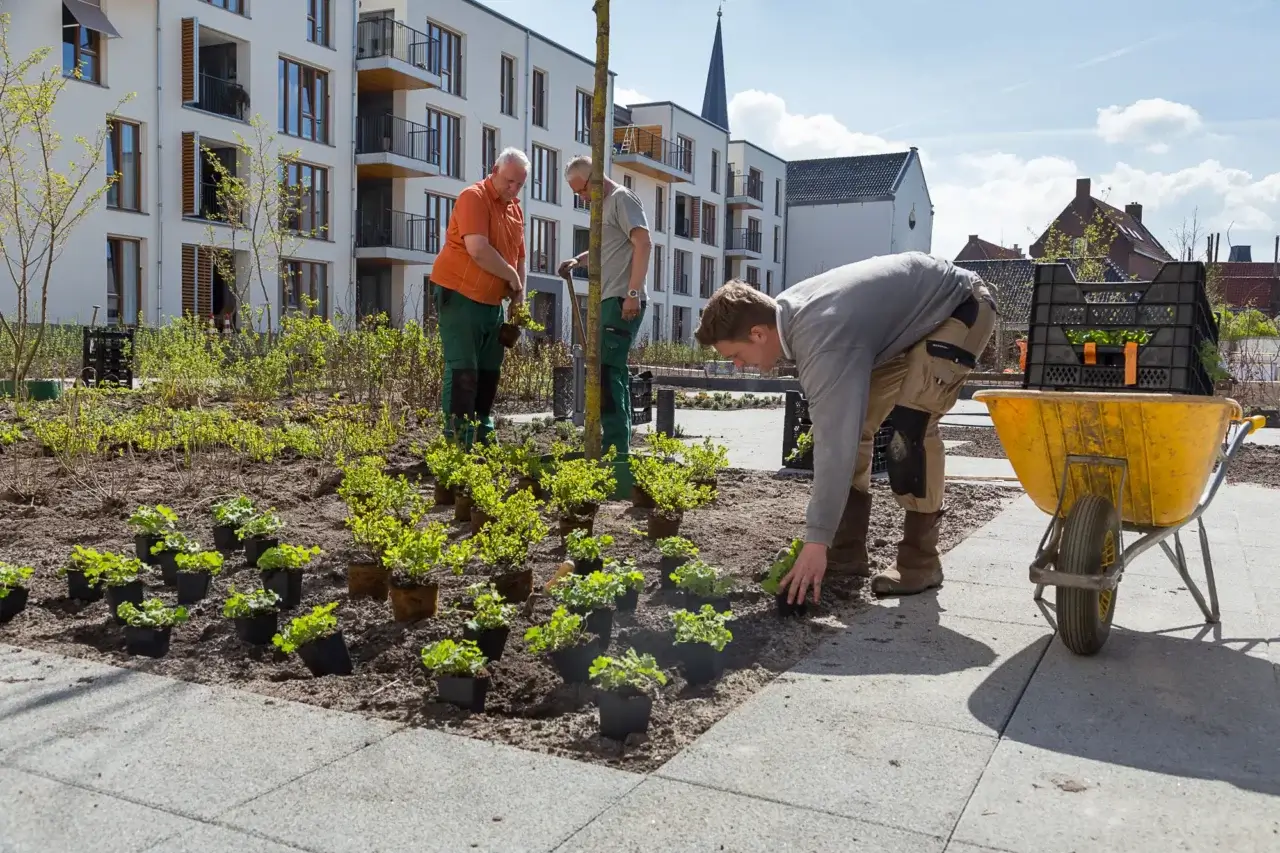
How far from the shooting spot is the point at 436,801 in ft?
6.81

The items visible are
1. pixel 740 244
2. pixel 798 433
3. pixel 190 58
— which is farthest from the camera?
pixel 740 244

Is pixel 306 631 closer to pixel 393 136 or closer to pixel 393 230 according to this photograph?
pixel 393 230

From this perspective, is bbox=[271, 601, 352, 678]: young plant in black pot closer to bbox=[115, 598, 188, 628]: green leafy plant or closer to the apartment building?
bbox=[115, 598, 188, 628]: green leafy plant

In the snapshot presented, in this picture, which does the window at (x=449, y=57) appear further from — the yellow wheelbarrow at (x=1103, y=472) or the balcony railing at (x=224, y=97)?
the yellow wheelbarrow at (x=1103, y=472)

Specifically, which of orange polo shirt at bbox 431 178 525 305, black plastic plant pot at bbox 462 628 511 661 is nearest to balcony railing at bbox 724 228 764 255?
orange polo shirt at bbox 431 178 525 305

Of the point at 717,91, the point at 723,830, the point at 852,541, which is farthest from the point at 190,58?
the point at 717,91

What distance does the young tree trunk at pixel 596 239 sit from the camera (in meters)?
5.20

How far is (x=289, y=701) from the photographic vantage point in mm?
2629

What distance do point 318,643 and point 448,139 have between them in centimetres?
3200

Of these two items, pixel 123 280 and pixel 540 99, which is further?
pixel 540 99

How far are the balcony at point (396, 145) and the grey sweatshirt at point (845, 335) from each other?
27513 millimetres

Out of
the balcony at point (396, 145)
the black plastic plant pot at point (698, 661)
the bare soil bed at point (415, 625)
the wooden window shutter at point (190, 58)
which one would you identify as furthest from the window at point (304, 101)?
the black plastic plant pot at point (698, 661)

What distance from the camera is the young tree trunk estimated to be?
17.0 ft

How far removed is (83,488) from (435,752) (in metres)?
4.07
